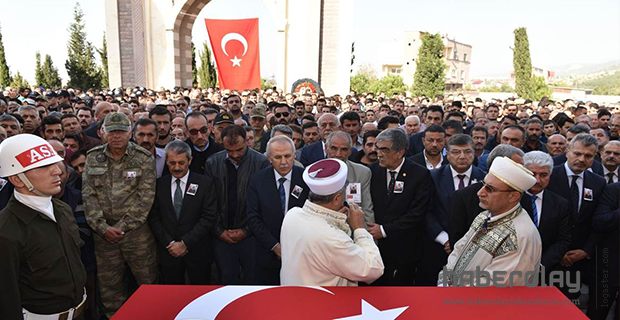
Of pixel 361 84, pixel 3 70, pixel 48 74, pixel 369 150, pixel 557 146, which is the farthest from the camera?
pixel 48 74

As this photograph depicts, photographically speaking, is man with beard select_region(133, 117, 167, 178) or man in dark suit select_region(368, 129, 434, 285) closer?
man in dark suit select_region(368, 129, 434, 285)

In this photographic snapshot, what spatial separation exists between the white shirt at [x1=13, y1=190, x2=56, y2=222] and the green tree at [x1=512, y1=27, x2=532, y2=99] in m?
33.1

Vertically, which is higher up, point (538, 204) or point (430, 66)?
point (430, 66)

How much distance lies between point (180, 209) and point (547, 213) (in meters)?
3.04

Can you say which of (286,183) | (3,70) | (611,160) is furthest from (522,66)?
(3,70)

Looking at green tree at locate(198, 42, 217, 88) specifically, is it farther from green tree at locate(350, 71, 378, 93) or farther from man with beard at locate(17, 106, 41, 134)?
man with beard at locate(17, 106, 41, 134)

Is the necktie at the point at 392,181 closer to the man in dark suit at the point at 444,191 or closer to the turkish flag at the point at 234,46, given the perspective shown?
the man in dark suit at the point at 444,191

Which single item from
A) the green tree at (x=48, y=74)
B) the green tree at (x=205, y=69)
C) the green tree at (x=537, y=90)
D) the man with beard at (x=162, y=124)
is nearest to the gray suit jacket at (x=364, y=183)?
the man with beard at (x=162, y=124)

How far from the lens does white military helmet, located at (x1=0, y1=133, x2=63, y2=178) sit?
2396mm

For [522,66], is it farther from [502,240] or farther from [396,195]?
[502,240]

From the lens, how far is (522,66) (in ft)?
103

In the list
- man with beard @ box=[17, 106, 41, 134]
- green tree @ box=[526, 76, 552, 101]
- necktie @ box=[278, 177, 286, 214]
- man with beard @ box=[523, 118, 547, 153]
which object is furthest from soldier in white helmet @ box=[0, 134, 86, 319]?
green tree @ box=[526, 76, 552, 101]

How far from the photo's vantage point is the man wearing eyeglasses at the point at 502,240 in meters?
2.27

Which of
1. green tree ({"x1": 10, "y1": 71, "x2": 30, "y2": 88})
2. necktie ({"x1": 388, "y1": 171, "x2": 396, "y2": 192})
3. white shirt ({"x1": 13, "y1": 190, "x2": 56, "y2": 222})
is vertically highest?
green tree ({"x1": 10, "y1": 71, "x2": 30, "y2": 88})
